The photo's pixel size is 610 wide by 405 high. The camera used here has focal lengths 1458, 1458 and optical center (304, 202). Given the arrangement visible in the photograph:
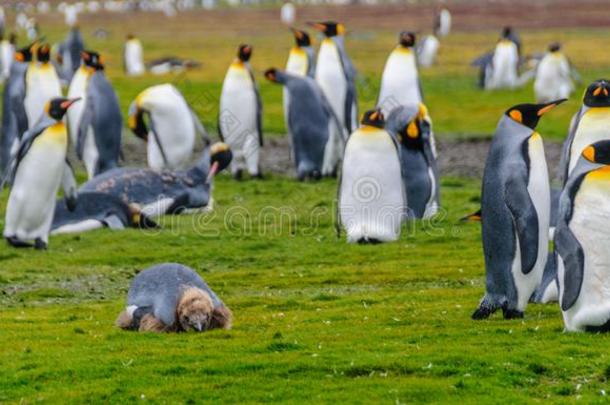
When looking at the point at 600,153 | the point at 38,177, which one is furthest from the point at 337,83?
the point at 600,153

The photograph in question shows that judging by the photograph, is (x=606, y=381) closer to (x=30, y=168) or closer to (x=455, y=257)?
(x=455, y=257)

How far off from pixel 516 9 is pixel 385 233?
200 ft

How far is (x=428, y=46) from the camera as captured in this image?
46.2 meters

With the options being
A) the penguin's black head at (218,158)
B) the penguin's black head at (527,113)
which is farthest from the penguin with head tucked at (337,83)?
the penguin's black head at (527,113)

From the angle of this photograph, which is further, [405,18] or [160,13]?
[160,13]

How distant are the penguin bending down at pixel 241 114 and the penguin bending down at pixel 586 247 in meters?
11.9

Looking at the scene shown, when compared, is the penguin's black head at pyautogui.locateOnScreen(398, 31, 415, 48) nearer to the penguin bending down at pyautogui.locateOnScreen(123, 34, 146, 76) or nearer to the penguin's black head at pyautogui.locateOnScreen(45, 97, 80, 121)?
the penguin's black head at pyautogui.locateOnScreen(45, 97, 80, 121)

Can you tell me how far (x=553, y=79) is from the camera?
3209cm

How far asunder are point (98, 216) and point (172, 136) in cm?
436

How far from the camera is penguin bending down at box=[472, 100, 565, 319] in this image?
10148mm

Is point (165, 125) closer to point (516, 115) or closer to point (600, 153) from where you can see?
point (516, 115)

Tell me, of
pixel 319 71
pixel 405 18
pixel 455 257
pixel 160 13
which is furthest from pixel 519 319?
pixel 160 13

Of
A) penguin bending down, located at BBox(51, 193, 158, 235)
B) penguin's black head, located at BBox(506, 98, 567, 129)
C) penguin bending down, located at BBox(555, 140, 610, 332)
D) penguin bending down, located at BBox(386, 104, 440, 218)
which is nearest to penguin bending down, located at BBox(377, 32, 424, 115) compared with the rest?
penguin bending down, located at BBox(386, 104, 440, 218)

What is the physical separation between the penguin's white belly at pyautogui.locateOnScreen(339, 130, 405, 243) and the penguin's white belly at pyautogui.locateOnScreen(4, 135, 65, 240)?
2921 mm
